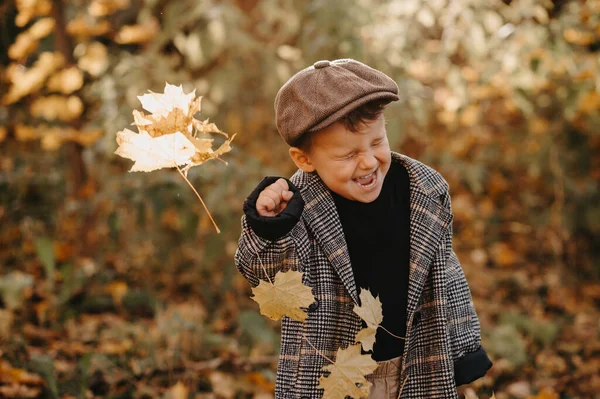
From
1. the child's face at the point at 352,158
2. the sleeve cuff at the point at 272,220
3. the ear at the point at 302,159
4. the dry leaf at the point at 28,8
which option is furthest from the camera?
the dry leaf at the point at 28,8

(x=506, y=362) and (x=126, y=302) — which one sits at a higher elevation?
(x=126, y=302)

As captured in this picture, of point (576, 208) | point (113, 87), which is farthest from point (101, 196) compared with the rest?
point (576, 208)

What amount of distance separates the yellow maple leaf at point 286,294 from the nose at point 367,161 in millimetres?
338

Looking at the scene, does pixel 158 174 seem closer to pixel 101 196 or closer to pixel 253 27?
pixel 101 196

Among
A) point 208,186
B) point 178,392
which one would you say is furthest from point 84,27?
point 178,392

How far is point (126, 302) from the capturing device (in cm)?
356

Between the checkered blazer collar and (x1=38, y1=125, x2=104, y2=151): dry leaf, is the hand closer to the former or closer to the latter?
the checkered blazer collar

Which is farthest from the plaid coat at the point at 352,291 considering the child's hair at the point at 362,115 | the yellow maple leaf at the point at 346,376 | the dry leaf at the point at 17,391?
the dry leaf at the point at 17,391

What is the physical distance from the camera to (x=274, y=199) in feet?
4.86

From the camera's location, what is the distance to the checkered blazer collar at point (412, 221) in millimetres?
1621

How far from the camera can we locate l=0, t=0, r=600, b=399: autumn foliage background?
9.62 feet

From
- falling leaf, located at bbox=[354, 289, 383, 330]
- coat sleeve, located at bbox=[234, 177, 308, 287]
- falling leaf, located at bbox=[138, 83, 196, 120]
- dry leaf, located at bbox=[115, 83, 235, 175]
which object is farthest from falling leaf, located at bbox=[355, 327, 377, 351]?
falling leaf, located at bbox=[138, 83, 196, 120]

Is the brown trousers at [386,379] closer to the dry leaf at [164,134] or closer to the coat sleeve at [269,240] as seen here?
the coat sleeve at [269,240]

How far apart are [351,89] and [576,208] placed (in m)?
3.05
